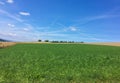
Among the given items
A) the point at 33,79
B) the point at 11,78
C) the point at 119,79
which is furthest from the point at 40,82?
the point at 119,79

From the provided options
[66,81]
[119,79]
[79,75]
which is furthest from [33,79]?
[119,79]

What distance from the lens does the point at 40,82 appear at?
1104 centimetres

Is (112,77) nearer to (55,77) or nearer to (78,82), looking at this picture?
(78,82)

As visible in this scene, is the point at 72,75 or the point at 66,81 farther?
the point at 72,75

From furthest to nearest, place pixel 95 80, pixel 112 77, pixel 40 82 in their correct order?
pixel 112 77, pixel 95 80, pixel 40 82

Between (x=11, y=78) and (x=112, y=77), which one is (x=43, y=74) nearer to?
(x=11, y=78)

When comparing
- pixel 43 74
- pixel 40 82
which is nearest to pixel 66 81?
pixel 40 82

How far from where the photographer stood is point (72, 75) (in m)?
12.8

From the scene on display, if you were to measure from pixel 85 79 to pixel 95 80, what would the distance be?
1.95ft

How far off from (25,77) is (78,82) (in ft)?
10.7

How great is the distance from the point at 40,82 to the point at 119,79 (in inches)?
189

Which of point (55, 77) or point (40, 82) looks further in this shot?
point (55, 77)

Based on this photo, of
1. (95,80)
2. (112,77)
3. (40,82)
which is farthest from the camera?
(112,77)

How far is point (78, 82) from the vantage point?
11.2m
